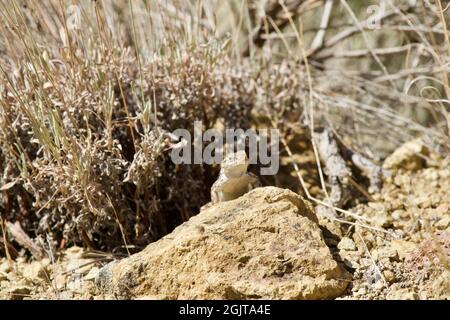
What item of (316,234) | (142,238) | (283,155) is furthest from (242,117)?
(316,234)

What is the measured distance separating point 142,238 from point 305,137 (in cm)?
96

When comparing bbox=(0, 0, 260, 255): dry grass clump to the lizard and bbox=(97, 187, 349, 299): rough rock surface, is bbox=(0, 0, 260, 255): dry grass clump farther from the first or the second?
bbox=(97, 187, 349, 299): rough rock surface

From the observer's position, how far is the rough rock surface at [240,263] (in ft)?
6.47

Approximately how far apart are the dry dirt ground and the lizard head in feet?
1.09

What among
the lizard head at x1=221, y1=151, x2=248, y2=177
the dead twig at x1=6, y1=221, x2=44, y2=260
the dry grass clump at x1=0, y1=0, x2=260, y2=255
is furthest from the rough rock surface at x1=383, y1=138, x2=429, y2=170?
the dead twig at x1=6, y1=221, x2=44, y2=260

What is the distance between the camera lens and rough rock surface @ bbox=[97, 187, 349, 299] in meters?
1.97

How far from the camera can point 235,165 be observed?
89.4 inches

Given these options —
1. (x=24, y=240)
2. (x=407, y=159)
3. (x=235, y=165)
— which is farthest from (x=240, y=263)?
(x=407, y=159)

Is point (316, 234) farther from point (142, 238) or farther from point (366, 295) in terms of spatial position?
point (142, 238)

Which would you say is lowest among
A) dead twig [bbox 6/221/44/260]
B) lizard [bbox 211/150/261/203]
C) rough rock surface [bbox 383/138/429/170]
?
dead twig [bbox 6/221/44/260]

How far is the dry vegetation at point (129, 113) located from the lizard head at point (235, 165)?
0.23m

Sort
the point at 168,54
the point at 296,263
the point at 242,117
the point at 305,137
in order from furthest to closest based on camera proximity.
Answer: the point at 305,137 → the point at 242,117 → the point at 168,54 → the point at 296,263

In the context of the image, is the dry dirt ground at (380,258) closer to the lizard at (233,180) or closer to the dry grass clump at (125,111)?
the dry grass clump at (125,111)

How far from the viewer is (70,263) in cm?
241
